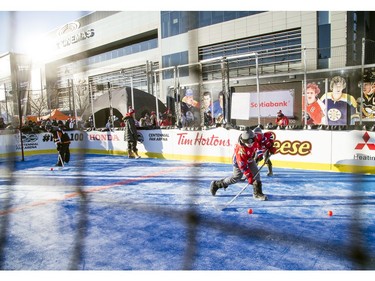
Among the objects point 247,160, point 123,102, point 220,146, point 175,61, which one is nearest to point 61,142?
point 220,146

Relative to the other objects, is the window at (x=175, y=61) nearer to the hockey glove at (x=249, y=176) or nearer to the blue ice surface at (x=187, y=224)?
the blue ice surface at (x=187, y=224)

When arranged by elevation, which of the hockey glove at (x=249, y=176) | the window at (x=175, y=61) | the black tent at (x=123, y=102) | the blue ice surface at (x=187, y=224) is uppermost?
the window at (x=175, y=61)

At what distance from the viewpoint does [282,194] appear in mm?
5727

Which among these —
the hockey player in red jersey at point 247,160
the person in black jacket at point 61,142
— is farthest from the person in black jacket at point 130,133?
the hockey player in red jersey at point 247,160

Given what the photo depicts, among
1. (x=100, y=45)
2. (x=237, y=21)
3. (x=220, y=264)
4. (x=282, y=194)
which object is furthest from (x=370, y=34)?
(x=100, y=45)

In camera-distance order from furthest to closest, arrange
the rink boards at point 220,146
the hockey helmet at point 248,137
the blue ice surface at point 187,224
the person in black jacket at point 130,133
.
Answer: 1. the person in black jacket at point 130,133
2. the rink boards at point 220,146
3. the hockey helmet at point 248,137
4. the blue ice surface at point 187,224

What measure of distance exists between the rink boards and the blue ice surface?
55cm

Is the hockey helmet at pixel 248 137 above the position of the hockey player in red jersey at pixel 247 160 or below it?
above

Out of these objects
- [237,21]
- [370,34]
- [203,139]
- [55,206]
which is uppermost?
[237,21]

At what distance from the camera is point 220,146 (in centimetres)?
988

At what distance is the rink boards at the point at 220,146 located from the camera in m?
7.46

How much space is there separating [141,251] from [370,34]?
23.3 metres

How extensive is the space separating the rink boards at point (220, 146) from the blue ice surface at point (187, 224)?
0.55m
